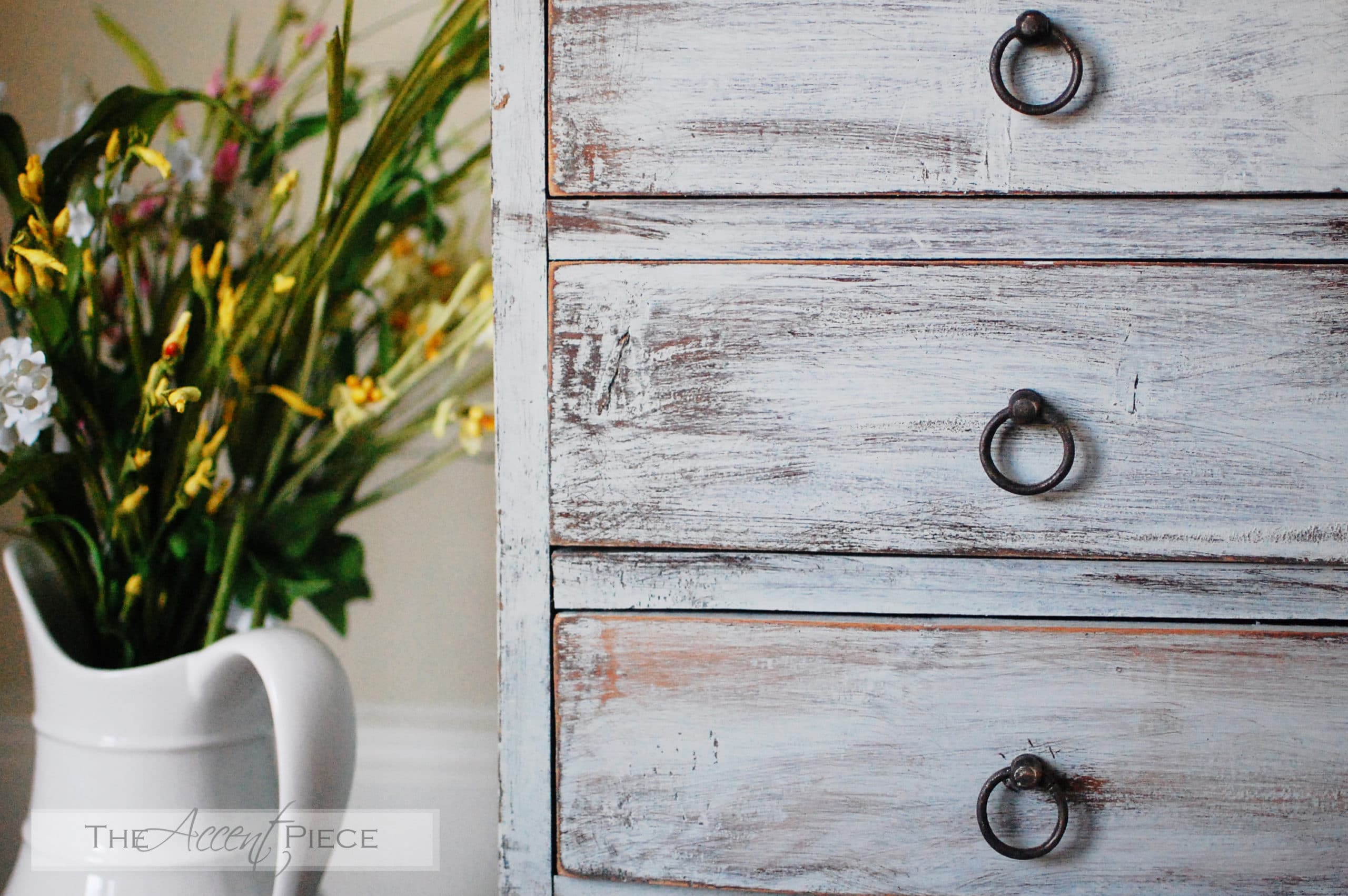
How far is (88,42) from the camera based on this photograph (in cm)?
100

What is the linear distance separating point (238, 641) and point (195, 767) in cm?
10

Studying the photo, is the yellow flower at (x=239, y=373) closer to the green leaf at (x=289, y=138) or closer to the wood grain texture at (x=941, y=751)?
the green leaf at (x=289, y=138)

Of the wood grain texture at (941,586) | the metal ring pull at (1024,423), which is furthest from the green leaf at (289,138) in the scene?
the metal ring pull at (1024,423)

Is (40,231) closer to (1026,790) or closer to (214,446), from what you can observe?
(214,446)

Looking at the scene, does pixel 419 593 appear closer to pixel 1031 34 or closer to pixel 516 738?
pixel 516 738

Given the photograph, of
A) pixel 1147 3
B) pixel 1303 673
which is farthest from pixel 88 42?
pixel 1303 673

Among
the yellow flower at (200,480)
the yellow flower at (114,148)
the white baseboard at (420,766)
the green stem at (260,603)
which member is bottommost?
the white baseboard at (420,766)

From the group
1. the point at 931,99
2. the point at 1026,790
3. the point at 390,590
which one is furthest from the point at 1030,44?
the point at 390,590

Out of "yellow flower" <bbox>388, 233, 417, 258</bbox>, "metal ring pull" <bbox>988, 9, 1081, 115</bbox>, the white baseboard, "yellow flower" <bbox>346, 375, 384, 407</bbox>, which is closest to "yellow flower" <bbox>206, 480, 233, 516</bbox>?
"yellow flower" <bbox>346, 375, 384, 407</bbox>

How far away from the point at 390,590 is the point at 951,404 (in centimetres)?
76

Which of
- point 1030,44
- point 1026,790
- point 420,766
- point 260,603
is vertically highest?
point 1030,44

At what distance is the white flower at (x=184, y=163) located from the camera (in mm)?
Answer: 674

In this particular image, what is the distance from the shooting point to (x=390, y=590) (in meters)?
1.08

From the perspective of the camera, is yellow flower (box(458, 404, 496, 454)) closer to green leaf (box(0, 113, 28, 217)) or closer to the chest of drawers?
the chest of drawers
